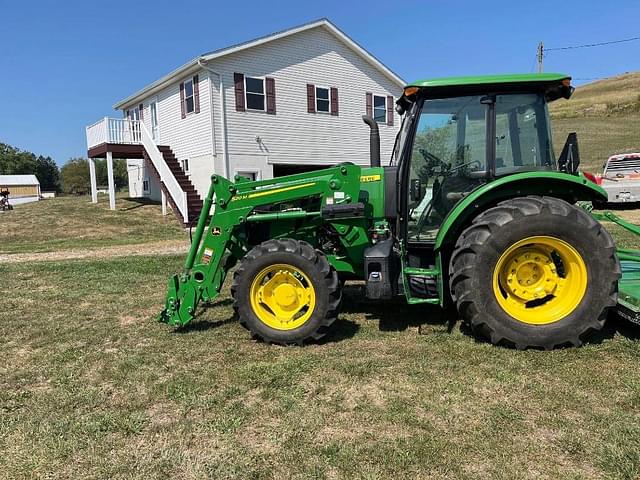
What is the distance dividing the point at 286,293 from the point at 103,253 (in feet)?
29.0

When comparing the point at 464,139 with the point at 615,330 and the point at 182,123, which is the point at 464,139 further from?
the point at 182,123

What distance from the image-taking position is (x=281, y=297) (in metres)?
4.54

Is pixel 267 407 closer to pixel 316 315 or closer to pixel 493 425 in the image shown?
pixel 316 315

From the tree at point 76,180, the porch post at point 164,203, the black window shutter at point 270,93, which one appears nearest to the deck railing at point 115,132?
the porch post at point 164,203

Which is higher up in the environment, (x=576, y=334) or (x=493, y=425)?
(x=576, y=334)

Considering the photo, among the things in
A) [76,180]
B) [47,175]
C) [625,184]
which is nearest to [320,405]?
[625,184]

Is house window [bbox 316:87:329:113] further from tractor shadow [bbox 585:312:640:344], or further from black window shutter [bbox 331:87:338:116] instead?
tractor shadow [bbox 585:312:640:344]

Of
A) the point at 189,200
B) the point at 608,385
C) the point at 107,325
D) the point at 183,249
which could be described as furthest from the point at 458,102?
the point at 189,200

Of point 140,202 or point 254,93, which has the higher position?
point 254,93

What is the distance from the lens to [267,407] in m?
3.31

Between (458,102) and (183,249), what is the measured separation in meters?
8.91

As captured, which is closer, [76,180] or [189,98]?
[189,98]

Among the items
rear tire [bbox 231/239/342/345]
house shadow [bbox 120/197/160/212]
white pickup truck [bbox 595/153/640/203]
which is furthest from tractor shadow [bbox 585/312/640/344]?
house shadow [bbox 120/197/160/212]

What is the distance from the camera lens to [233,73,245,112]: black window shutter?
17.7 meters
